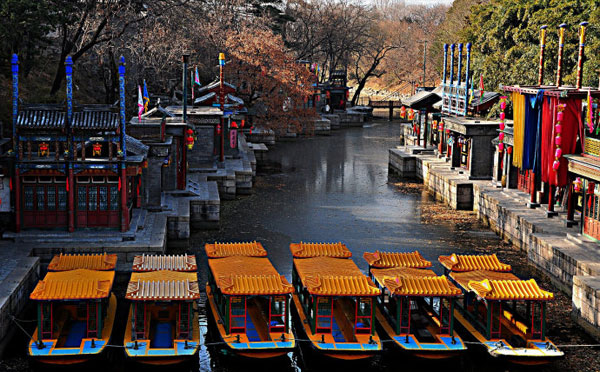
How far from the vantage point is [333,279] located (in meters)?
19.9

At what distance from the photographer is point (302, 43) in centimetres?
9062

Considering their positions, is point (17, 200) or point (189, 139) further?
point (189, 139)

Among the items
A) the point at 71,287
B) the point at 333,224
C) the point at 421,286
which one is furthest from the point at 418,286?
the point at 333,224

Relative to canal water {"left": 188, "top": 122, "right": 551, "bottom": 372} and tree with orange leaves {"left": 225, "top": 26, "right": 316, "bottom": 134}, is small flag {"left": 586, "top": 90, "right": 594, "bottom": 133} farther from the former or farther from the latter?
tree with orange leaves {"left": 225, "top": 26, "right": 316, "bottom": 134}

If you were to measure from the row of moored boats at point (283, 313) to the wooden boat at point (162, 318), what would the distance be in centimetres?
3

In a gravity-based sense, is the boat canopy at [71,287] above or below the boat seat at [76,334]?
above

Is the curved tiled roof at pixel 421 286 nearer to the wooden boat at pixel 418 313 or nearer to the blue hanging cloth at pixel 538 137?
the wooden boat at pixel 418 313

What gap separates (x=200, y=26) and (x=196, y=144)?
19779 mm

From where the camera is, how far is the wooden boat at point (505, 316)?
1905cm

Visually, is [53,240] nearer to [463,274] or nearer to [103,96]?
[463,274]

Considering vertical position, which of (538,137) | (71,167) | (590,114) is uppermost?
(590,114)

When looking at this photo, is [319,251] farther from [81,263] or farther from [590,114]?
[590,114]

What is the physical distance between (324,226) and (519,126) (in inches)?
376

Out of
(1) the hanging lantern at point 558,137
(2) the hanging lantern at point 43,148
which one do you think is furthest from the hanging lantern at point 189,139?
(1) the hanging lantern at point 558,137
